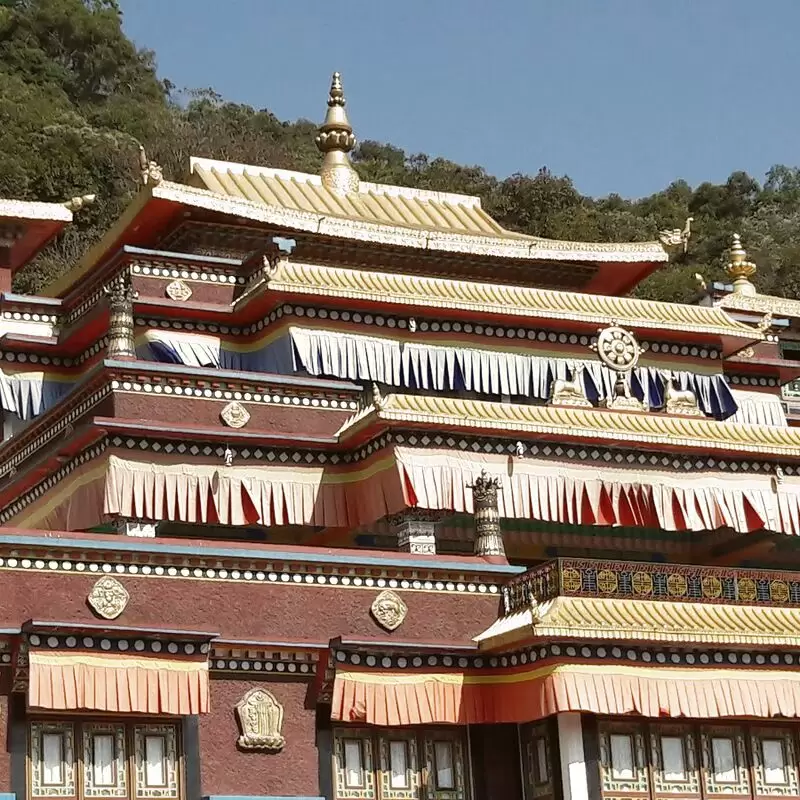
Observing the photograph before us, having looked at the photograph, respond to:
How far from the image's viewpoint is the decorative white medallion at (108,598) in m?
17.6

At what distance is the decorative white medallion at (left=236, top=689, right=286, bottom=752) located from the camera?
1794 cm

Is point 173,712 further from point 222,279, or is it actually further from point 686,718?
point 222,279

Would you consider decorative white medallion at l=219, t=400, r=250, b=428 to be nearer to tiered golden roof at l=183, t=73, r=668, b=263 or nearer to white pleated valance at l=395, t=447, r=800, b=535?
white pleated valance at l=395, t=447, r=800, b=535

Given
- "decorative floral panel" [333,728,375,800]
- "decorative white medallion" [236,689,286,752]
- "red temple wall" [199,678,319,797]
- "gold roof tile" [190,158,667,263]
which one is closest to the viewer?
"red temple wall" [199,678,319,797]

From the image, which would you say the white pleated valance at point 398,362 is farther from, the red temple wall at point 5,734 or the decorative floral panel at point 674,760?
the red temple wall at point 5,734

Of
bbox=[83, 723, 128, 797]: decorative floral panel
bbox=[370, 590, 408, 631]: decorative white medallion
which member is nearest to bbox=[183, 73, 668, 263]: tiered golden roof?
bbox=[370, 590, 408, 631]: decorative white medallion

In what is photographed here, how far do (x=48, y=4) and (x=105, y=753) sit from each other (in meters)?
51.0

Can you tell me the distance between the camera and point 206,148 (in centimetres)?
5584

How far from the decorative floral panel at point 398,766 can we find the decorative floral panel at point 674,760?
8.64ft

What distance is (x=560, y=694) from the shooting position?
59.1 ft

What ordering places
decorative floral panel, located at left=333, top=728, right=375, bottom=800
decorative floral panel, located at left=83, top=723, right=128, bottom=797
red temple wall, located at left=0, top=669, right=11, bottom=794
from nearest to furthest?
red temple wall, located at left=0, top=669, right=11, bottom=794 → decorative floral panel, located at left=83, top=723, right=128, bottom=797 → decorative floral panel, located at left=333, top=728, right=375, bottom=800

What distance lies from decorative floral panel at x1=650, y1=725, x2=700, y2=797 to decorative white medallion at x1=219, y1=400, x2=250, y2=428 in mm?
6671

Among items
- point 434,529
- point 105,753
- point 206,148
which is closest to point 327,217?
point 434,529

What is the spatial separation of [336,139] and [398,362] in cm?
649
